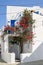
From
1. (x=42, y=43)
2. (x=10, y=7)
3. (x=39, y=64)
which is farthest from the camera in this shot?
(x=10, y=7)

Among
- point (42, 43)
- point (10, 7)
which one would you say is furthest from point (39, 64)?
point (10, 7)

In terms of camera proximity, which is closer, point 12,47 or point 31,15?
point 31,15

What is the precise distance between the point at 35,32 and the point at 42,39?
4.46 feet

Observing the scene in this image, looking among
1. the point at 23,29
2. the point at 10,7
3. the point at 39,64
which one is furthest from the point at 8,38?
the point at 10,7

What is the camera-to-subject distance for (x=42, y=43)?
23.4 meters

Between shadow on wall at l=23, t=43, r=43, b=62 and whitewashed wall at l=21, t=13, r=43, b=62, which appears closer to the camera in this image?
shadow on wall at l=23, t=43, r=43, b=62

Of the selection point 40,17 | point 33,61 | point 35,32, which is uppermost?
point 40,17

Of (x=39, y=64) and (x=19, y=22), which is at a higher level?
(x=19, y=22)

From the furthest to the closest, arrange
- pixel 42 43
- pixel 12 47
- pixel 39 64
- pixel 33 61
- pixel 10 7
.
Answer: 1. pixel 10 7
2. pixel 12 47
3. pixel 42 43
4. pixel 33 61
5. pixel 39 64

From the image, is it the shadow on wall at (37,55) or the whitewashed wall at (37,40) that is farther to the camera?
the whitewashed wall at (37,40)

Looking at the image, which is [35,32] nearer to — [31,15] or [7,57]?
[31,15]

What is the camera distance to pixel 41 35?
76.3 ft

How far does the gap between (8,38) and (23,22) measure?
3.16 metres

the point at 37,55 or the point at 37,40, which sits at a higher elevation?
the point at 37,40
